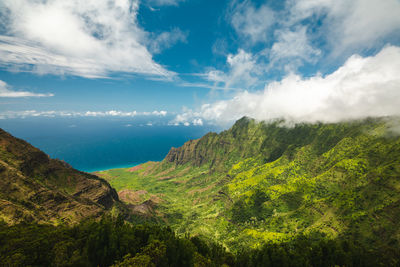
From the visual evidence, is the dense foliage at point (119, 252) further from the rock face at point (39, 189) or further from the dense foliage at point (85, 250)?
the rock face at point (39, 189)

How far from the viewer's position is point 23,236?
6228 cm

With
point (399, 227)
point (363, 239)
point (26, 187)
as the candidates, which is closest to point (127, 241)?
point (26, 187)

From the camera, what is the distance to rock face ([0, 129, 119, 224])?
90.1 metres

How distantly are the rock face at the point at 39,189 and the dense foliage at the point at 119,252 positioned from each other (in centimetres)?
1752

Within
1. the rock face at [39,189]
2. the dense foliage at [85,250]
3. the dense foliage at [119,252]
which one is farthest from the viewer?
the rock face at [39,189]

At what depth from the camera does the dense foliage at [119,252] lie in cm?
5206

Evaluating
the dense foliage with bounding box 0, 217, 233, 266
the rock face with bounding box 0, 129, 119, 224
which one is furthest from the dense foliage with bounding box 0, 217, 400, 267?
the rock face with bounding box 0, 129, 119, 224

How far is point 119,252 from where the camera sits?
2473 inches

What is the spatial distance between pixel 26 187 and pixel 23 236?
2227 inches

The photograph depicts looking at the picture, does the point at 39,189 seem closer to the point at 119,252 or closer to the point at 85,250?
the point at 85,250

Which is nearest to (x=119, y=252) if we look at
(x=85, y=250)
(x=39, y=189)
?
(x=85, y=250)

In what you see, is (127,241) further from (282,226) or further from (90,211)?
(282,226)

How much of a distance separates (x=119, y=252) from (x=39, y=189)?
83658 mm

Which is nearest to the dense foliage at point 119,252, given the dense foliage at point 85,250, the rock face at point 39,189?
the dense foliage at point 85,250
